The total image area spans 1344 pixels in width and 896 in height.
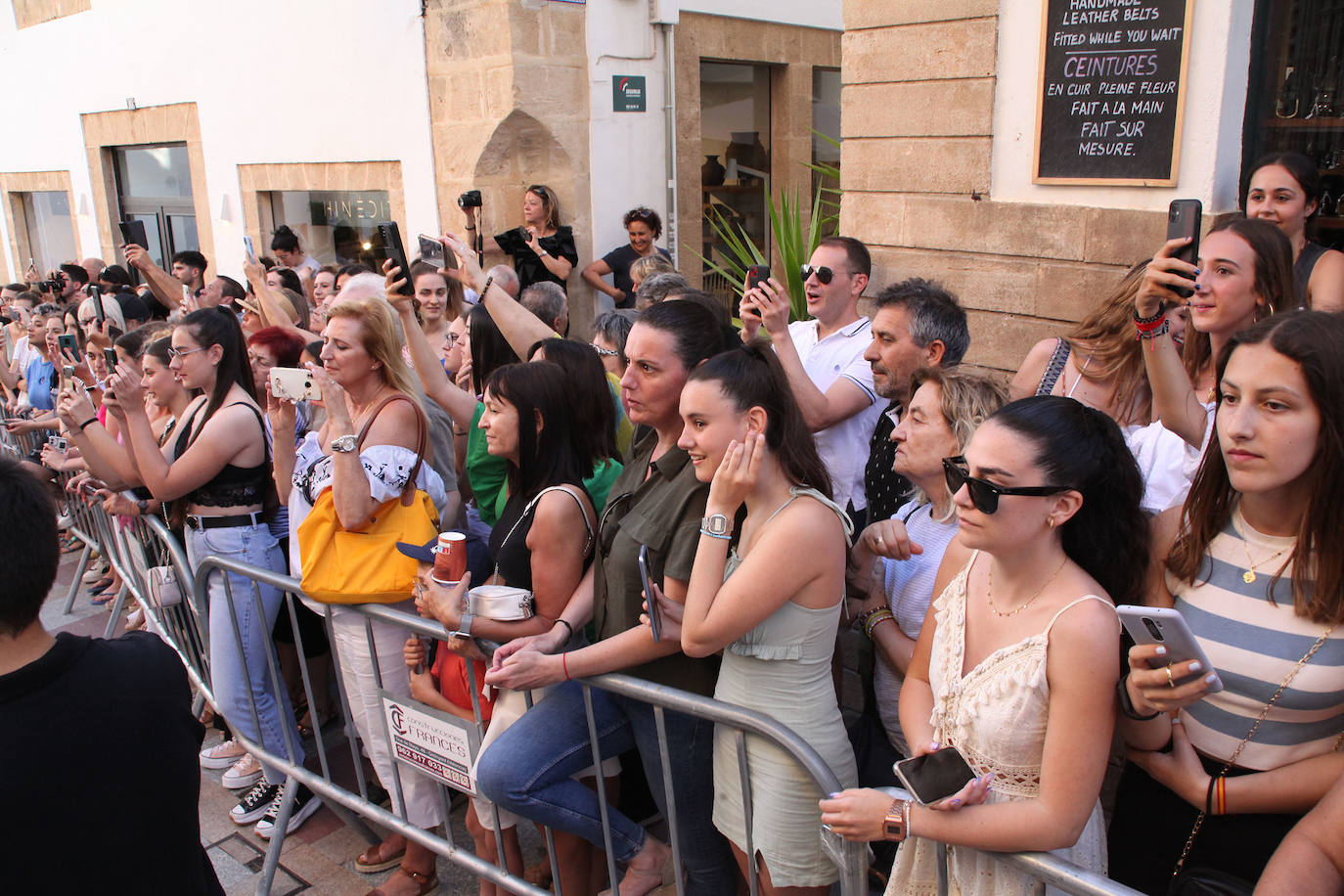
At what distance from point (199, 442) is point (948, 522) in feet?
9.44

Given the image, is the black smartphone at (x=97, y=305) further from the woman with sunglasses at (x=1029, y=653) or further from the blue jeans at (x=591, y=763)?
the woman with sunglasses at (x=1029, y=653)

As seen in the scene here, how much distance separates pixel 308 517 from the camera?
3.15 metres

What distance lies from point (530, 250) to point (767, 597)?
630 centimetres

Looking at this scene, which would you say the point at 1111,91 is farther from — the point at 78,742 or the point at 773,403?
the point at 78,742

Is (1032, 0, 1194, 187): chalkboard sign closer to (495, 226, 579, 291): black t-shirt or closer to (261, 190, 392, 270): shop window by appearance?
(495, 226, 579, 291): black t-shirt

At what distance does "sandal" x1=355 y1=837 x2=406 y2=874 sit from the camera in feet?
11.9

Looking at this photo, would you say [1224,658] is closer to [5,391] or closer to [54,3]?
[5,391]

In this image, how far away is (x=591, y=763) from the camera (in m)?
2.78

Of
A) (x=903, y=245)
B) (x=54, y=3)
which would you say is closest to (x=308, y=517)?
(x=903, y=245)

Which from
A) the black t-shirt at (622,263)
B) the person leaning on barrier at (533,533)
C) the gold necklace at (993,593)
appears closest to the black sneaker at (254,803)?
the person leaning on barrier at (533,533)

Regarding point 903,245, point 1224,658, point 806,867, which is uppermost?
point 903,245

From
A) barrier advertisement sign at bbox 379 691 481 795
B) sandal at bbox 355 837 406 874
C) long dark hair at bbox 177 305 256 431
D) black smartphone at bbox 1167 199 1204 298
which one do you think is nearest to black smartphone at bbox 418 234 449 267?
long dark hair at bbox 177 305 256 431

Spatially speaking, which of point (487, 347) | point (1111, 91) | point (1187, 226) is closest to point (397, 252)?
point (487, 347)

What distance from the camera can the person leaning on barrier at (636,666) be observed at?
8.25ft
